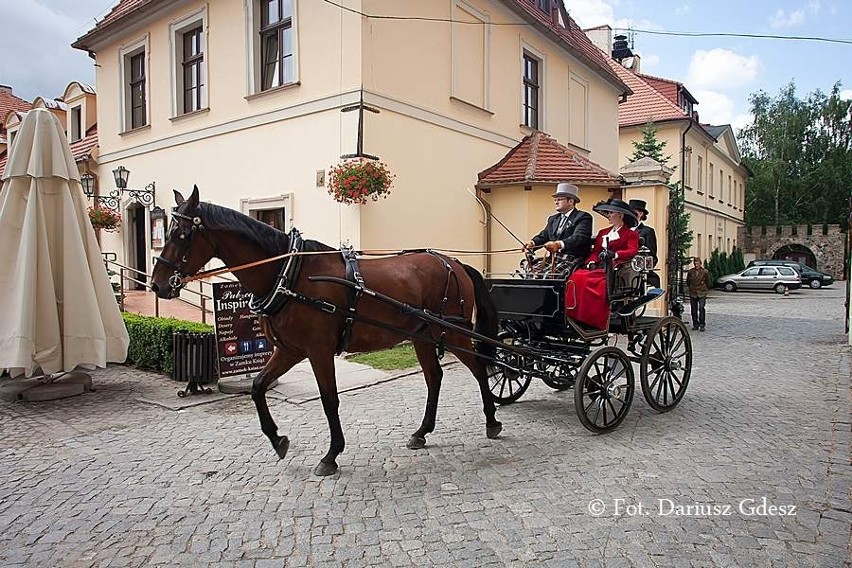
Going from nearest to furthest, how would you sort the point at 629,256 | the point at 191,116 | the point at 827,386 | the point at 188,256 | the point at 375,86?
the point at 188,256, the point at 629,256, the point at 827,386, the point at 375,86, the point at 191,116

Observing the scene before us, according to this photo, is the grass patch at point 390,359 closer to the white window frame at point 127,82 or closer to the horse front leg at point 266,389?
the horse front leg at point 266,389

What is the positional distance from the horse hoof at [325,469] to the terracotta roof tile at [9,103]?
1058 inches

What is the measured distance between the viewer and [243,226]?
446 centimetres

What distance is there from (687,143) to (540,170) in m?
18.9

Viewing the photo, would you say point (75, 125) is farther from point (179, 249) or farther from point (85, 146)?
point (179, 249)

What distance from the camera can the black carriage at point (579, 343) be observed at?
213 inches

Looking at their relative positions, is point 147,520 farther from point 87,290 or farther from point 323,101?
point 323,101

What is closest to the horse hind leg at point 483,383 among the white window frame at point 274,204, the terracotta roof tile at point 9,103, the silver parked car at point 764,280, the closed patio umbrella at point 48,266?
the closed patio umbrella at point 48,266

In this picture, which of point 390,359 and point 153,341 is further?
point 390,359

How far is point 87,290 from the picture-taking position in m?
6.51

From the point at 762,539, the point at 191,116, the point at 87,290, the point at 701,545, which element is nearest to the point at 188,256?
the point at 87,290

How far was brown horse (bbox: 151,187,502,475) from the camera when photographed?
14.2 ft

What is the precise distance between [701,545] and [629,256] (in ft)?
9.55

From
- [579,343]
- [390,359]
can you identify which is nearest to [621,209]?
[579,343]
